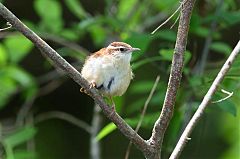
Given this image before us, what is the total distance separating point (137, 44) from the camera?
349cm

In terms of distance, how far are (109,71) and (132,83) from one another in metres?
Answer: 2.38

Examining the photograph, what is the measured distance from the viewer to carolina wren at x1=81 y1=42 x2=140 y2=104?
11.0ft

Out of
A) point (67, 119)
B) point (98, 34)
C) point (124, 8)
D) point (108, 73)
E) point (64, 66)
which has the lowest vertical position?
Answer: point (67, 119)

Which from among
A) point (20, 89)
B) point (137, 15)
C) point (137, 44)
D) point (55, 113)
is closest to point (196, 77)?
point (137, 44)

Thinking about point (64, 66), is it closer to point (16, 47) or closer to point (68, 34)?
point (68, 34)

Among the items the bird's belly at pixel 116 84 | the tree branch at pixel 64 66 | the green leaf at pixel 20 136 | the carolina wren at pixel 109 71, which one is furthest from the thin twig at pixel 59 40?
the tree branch at pixel 64 66

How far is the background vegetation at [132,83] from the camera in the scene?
Result: 3.84 metres

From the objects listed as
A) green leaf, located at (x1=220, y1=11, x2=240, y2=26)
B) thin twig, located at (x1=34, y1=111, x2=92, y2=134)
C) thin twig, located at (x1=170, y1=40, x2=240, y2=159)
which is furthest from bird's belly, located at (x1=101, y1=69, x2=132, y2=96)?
thin twig, located at (x1=34, y1=111, x2=92, y2=134)

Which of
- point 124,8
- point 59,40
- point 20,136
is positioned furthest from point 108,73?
point 124,8

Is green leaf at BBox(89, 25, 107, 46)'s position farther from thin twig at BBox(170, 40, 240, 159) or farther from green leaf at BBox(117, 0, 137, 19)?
thin twig at BBox(170, 40, 240, 159)

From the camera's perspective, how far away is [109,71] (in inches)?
134

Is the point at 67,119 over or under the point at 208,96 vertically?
under

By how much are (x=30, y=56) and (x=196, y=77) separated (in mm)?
3463

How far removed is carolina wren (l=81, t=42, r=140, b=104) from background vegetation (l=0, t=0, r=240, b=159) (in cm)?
12
